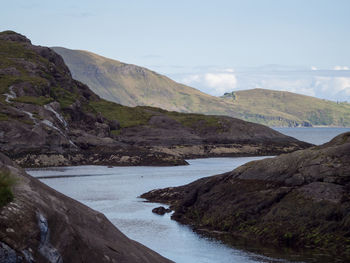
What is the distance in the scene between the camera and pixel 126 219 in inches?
1901

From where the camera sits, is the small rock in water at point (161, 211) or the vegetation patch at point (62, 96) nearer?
the small rock in water at point (161, 211)

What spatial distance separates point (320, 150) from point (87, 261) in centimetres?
2689

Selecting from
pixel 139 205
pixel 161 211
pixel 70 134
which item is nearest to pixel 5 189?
pixel 161 211

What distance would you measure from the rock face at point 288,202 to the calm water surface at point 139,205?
2.35 meters

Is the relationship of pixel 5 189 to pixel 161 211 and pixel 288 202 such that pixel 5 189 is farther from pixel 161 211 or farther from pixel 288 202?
pixel 161 211

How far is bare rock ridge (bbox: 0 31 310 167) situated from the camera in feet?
408

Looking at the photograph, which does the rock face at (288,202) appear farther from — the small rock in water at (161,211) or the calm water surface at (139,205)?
the small rock in water at (161,211)

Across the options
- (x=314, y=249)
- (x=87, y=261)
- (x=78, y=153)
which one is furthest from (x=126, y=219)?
(x=78, y=153)

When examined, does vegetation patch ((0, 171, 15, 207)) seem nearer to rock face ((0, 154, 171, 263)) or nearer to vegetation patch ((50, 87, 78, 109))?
rock face ((0, 154, 171, 263))

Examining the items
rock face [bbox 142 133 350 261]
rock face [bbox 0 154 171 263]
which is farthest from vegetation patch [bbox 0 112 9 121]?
rock face [bbox 0 154 171 263]

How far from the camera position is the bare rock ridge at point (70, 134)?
124219 millimetres

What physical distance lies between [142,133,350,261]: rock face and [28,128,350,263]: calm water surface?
235cm

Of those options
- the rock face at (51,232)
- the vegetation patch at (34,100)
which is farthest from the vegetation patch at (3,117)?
the rock face at (51,232)

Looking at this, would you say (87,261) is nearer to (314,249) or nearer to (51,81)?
(314,249)
